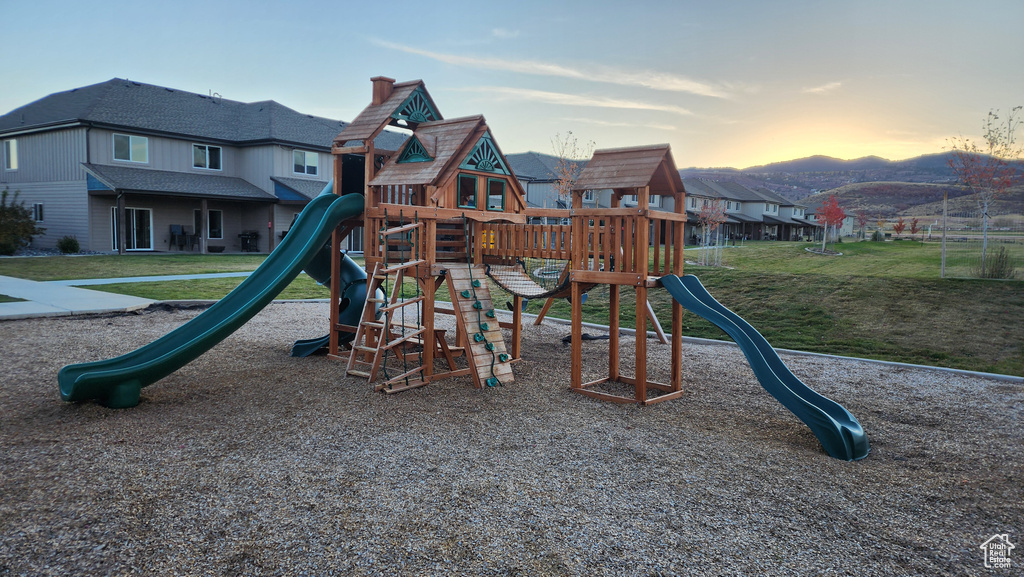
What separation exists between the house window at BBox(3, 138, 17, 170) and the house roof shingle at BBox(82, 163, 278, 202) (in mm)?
7277

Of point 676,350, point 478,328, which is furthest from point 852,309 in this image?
point 478,328

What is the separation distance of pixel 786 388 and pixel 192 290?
14.6 meters

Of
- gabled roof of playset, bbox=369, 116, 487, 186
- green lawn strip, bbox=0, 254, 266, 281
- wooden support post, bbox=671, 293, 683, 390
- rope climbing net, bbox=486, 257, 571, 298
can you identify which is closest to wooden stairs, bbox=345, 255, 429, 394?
gabled roof of playset, bbox=369, 116, 487, 186

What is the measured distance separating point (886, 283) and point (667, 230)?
31.0ft

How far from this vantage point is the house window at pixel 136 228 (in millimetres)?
27406

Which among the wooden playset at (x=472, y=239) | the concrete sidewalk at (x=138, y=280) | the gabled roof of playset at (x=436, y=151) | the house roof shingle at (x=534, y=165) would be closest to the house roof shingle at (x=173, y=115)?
the concrete sidewalk at (x=138, y=280)

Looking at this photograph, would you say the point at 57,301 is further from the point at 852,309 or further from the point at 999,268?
the point at 999,268

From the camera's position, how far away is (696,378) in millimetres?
8672

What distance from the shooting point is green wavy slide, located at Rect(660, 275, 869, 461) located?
5527 mm

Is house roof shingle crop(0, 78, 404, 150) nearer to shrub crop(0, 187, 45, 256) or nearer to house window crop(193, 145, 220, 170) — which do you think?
house window crop(193, 145, 220, 170)

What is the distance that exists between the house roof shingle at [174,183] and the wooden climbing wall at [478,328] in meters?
22.9

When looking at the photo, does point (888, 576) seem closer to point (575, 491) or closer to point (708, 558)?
point (708, 558)

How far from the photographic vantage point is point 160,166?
29000 mm

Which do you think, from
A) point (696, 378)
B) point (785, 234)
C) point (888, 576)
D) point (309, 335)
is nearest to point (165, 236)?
point (309, 335)
